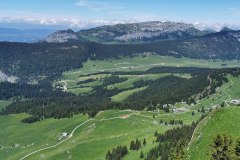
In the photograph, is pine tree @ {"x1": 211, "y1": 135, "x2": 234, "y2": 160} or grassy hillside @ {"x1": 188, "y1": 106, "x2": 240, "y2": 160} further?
grassy hillside @ {"x1": 188, "y1": 106, "x2": 240, "y2": 160}

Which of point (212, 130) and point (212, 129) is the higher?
point (212, 129)

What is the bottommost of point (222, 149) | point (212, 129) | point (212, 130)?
point (222, 149)

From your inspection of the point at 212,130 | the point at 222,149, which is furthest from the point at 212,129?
the point at 222,149

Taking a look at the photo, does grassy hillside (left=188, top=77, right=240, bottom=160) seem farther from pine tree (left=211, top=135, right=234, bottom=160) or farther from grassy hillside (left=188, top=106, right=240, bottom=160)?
pine tree (left=211, top=135, right=234, bottom=160)

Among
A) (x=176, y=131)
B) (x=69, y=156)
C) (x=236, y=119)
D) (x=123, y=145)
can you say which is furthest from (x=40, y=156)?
(x=236, y=119)

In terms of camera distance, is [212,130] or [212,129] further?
[212,129]

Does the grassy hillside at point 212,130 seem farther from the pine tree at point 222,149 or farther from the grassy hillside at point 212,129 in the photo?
the pine tree at point 222,149

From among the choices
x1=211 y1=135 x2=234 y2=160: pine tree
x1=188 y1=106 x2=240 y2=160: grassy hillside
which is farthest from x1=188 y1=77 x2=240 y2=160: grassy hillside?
x1=211 y1=135 x2=234 y2=160: pine tree

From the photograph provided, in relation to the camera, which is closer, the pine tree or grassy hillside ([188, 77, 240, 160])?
the pine tree

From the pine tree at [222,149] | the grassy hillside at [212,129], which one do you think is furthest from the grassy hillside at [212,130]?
the pine tree at [222,149]

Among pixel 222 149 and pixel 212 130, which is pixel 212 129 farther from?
pixel 222 149

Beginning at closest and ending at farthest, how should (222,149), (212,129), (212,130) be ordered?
(222,149) < (212,130) < (212,129)
